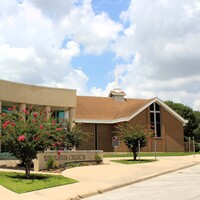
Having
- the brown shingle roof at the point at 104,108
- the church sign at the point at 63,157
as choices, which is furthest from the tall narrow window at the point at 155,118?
the church sign at the point at 63,157

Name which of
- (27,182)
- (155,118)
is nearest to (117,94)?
(155,118)

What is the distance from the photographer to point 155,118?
4375 centimetres

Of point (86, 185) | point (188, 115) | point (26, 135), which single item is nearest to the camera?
point (86, 185)

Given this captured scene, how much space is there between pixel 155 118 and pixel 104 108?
21.9ft

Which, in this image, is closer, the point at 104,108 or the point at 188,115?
the point at 104,108

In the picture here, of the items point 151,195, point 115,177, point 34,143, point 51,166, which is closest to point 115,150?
point 51,166

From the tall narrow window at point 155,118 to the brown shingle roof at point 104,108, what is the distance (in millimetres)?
1203

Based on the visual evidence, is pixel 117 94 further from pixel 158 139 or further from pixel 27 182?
pixel 27 182

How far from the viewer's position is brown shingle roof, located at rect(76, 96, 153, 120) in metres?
43.2

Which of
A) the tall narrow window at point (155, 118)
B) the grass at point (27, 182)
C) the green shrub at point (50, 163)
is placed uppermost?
the tall narrow window at point (155, 118)

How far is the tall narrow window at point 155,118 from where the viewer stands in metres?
43.6

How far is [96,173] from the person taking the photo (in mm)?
19406

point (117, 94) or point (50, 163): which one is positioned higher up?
point (117, 94)

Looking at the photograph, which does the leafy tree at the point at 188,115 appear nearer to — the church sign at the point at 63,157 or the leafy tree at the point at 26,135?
the church sign at the point at 63,157
